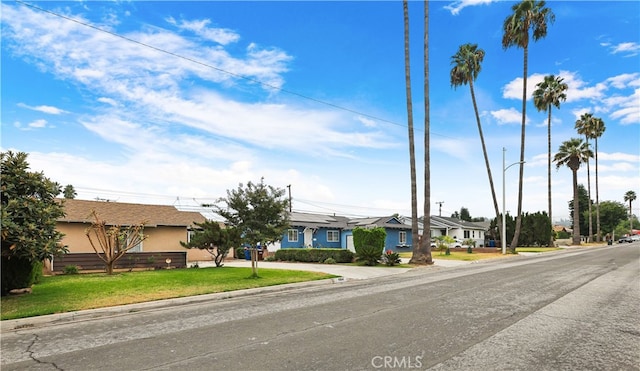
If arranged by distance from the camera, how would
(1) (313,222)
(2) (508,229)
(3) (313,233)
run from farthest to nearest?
(2) (508,229) → (1) (313,222) → (3) (313,233)

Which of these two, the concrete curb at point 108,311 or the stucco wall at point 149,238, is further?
the stucco wall at point 149,238

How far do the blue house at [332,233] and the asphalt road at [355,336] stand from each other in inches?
1088

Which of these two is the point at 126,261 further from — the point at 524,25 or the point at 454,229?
the point at 454,229

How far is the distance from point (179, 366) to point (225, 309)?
188 inches

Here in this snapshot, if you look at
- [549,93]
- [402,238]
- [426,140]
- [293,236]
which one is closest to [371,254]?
[426,140]

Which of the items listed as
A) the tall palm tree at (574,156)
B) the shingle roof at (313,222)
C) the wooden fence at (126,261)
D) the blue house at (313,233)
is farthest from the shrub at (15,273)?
the tall palm tree at (574,156)

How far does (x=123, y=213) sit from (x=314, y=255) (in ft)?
42.7

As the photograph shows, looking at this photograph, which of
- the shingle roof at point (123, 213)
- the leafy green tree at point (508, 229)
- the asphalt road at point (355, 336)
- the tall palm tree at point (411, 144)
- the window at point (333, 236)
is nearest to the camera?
the asphalt road at point (355, 336)

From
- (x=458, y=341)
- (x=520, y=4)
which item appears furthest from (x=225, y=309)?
(x=520, y=4)

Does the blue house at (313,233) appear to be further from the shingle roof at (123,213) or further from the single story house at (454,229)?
the single story house at (454,229)

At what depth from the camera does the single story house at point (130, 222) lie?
922 inches

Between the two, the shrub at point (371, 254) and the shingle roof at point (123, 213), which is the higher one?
the shingle roof at point (123, 213)

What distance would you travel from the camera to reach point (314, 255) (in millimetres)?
29203

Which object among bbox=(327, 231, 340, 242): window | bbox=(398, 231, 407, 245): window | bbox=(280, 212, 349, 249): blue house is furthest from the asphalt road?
bbox=(398, 231, 407, 245): window
